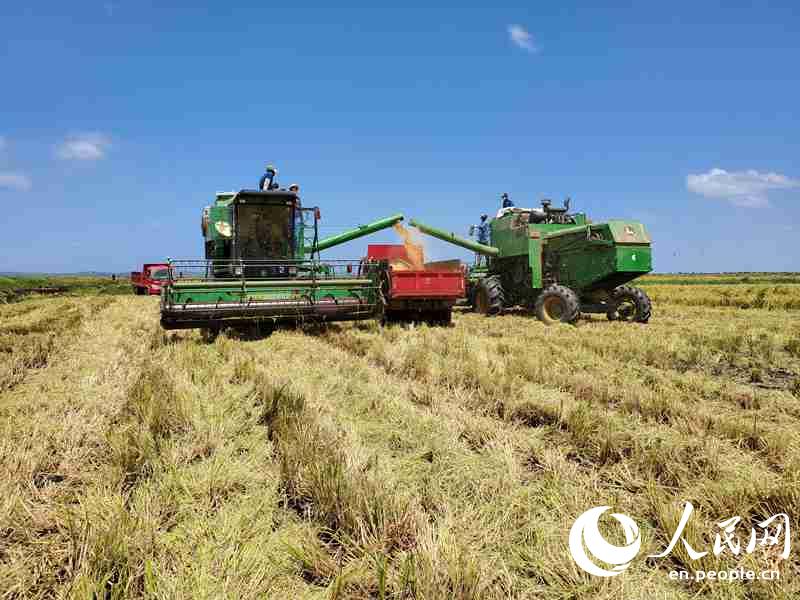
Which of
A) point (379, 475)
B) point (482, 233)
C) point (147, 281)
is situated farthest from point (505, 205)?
point (147, 281)

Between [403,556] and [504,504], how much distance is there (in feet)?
2.08

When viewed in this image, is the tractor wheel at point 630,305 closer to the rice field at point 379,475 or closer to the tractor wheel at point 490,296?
the tractor wheel at point 490,296

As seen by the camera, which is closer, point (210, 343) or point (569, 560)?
point (569, 560)

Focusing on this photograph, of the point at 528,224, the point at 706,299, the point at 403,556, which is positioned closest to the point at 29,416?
the point at 403,556

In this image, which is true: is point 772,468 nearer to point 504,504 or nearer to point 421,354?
point 504,504

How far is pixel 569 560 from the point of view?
1.85 meters

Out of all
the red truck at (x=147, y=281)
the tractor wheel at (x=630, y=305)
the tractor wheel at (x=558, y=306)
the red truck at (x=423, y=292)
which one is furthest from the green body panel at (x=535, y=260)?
the red truck at (x=147, y=281)

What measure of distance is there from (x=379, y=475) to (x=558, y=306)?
8910 mm

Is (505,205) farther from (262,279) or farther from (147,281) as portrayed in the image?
(147,281)

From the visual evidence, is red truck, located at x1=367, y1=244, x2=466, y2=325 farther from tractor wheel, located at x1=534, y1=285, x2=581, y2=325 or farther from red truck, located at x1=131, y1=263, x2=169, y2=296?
red truck, located at x1=131, y1=263, x2=169, y2=296

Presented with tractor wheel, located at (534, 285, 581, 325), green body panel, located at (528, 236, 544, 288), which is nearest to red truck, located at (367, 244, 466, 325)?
tractor wheel, located at (534, 285, 581, 325)

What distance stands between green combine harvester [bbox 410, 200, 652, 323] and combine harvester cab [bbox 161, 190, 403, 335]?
394 centimetres

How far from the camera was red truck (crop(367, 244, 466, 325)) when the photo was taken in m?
9.47

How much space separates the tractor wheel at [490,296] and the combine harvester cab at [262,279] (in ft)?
11.9
